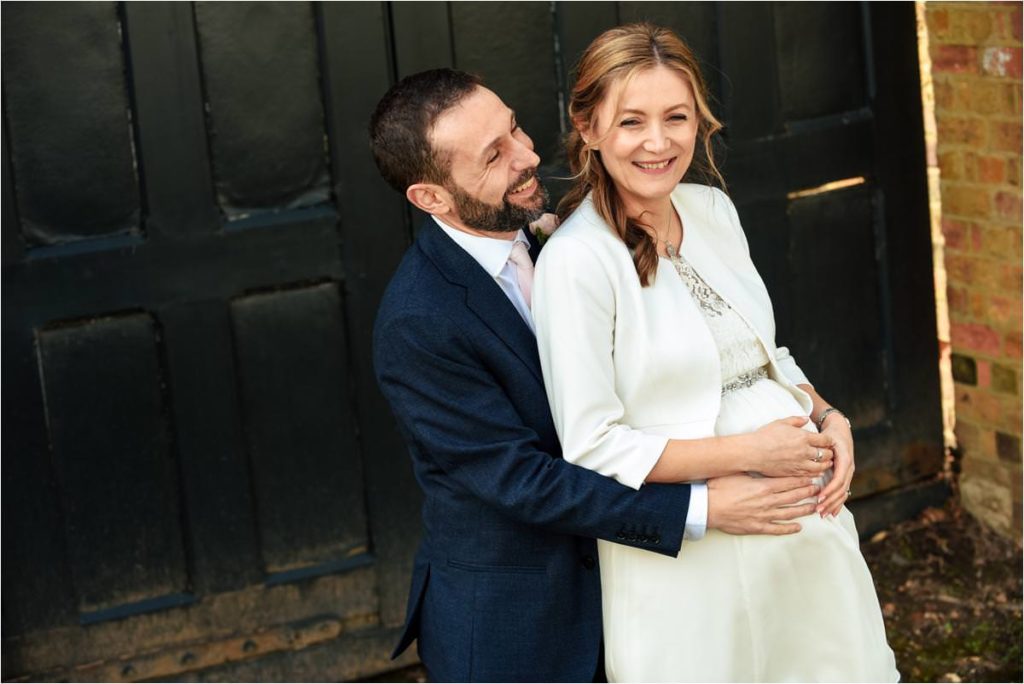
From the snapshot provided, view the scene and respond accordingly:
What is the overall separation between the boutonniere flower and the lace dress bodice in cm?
31

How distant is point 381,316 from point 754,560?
2.79 feet

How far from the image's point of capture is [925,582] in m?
5.02

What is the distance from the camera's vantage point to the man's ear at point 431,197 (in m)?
3.22

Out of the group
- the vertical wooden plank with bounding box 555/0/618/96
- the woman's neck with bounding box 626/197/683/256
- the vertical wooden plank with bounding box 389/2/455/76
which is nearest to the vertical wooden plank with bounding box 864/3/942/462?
the vertical wooden plank with bounding box 555/0/618/96

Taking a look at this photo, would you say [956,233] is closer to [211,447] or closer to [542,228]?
[542,228]

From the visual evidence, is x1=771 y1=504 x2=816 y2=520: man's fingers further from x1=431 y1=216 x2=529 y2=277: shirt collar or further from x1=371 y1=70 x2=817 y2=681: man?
x1=431 y1=216 x2=529 y2=277: shirt collar

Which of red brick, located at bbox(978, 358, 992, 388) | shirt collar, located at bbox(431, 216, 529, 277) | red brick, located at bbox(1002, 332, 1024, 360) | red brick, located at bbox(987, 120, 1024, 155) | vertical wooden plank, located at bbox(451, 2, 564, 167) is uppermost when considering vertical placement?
vertical wooden plank, located at bbox(451, 2, 564, 167)

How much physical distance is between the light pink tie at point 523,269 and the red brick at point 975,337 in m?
2.23

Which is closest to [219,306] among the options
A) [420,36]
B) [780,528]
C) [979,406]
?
[420,36]

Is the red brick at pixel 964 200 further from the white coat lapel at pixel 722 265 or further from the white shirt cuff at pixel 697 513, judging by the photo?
the white shirt cuff at pixel 697 513

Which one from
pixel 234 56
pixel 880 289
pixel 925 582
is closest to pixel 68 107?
pixel 234 56

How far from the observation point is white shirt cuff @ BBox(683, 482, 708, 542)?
10.0 feet

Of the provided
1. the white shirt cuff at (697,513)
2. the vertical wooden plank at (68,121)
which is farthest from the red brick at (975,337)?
the vertical wooden plank at (68,121)

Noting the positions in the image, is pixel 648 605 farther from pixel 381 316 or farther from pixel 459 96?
pixel 459 96
